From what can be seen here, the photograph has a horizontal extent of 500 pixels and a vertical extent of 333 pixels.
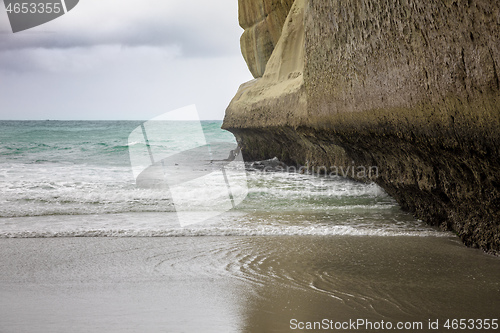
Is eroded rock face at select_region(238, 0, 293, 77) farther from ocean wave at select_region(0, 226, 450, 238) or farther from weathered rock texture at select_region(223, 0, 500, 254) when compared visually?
ocean wave at select_region(0, 226, 450, 238)

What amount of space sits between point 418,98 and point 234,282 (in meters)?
1.92

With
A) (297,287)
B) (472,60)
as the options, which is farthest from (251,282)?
(472,60)

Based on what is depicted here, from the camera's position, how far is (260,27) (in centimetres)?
1290

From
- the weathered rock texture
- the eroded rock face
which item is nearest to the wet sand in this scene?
the weathered rock texture

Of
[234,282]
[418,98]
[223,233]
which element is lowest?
[223,233]

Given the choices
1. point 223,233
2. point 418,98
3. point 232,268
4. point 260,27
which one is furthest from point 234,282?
point 260,27

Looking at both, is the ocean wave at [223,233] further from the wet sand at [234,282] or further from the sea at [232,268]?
the wet sand at [234,282]

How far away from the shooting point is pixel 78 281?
10.3 ft

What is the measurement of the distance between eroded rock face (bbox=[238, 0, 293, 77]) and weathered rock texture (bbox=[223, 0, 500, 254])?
6.03 metres

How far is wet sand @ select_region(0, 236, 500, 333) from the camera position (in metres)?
2.50

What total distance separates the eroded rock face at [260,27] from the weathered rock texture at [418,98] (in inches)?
237

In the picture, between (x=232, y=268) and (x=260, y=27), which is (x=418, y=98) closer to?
(x=232, y=268)

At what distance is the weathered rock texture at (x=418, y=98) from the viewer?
278cm

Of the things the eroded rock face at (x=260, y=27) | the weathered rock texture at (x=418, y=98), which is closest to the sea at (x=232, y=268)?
the weathered rock texture at (x=418, y=98)
